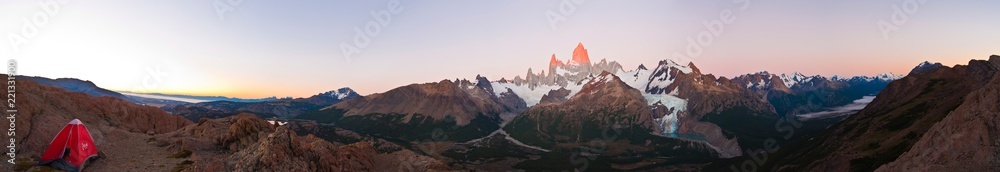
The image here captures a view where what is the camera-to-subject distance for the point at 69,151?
177ft

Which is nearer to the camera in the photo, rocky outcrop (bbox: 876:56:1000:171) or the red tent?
the red tent

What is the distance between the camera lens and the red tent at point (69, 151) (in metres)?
53.2

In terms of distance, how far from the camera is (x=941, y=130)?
9356cm

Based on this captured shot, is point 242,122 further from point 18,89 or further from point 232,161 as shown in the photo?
point 232,161

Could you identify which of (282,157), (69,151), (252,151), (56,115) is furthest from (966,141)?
(56,115)

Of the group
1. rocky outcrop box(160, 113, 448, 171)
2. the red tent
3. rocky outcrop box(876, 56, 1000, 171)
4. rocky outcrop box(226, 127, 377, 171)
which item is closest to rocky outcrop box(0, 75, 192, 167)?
the red tent

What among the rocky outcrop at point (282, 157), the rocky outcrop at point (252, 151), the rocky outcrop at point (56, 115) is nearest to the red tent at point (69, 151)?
the rocky outcrop at point (56, 115)

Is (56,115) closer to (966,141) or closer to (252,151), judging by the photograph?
(252,151)

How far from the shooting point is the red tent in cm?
5316

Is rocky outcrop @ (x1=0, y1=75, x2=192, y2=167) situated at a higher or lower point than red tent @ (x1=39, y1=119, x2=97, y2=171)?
higher

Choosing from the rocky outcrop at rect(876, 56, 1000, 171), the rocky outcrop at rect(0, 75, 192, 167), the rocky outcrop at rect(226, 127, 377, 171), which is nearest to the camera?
→ the rocky outcrop at rect(226, 127, 377, 171)

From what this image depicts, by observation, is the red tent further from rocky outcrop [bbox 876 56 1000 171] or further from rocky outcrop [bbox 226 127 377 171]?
rocky outcrop [bbox 876 56 1000 171]

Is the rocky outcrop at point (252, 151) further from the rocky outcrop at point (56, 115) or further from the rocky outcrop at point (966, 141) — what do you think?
the rocky outcrop at point (966, 141)

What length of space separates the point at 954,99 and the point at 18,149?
276 m
